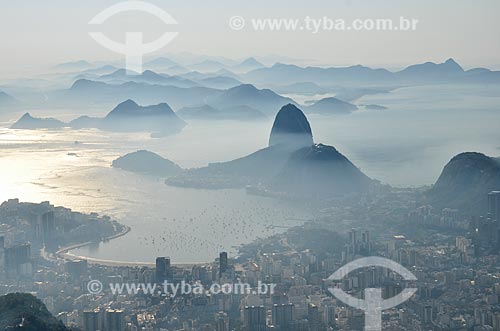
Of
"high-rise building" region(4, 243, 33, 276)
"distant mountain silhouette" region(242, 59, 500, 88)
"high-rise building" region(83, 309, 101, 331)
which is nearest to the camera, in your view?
"high-rise building" region(83, 309, 101, 331)

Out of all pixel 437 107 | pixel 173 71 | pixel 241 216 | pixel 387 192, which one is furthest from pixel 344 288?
pixel 173 71

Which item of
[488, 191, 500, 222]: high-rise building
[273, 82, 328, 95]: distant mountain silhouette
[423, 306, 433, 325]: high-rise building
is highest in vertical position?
[273, 82, 328, 95]: distant mountain silhouette

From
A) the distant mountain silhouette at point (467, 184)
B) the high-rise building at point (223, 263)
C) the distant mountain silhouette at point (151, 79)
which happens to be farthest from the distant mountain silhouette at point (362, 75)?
the high-rise building at point (223, 263)

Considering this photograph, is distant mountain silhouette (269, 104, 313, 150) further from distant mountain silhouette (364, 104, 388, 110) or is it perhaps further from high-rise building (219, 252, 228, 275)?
distant mountain silhouette (364, 104, 388, 110)

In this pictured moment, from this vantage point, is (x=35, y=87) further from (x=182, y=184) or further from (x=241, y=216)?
(x=241, y=216)

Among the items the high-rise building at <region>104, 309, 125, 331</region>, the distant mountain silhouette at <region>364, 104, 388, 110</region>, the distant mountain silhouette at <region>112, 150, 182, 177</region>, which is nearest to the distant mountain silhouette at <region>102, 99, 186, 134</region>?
the distant mountain silhouette at <region>112, 150, 182, 177</region>

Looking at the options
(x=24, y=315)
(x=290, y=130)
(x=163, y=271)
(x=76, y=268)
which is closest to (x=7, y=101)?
(x=290, y=130)
